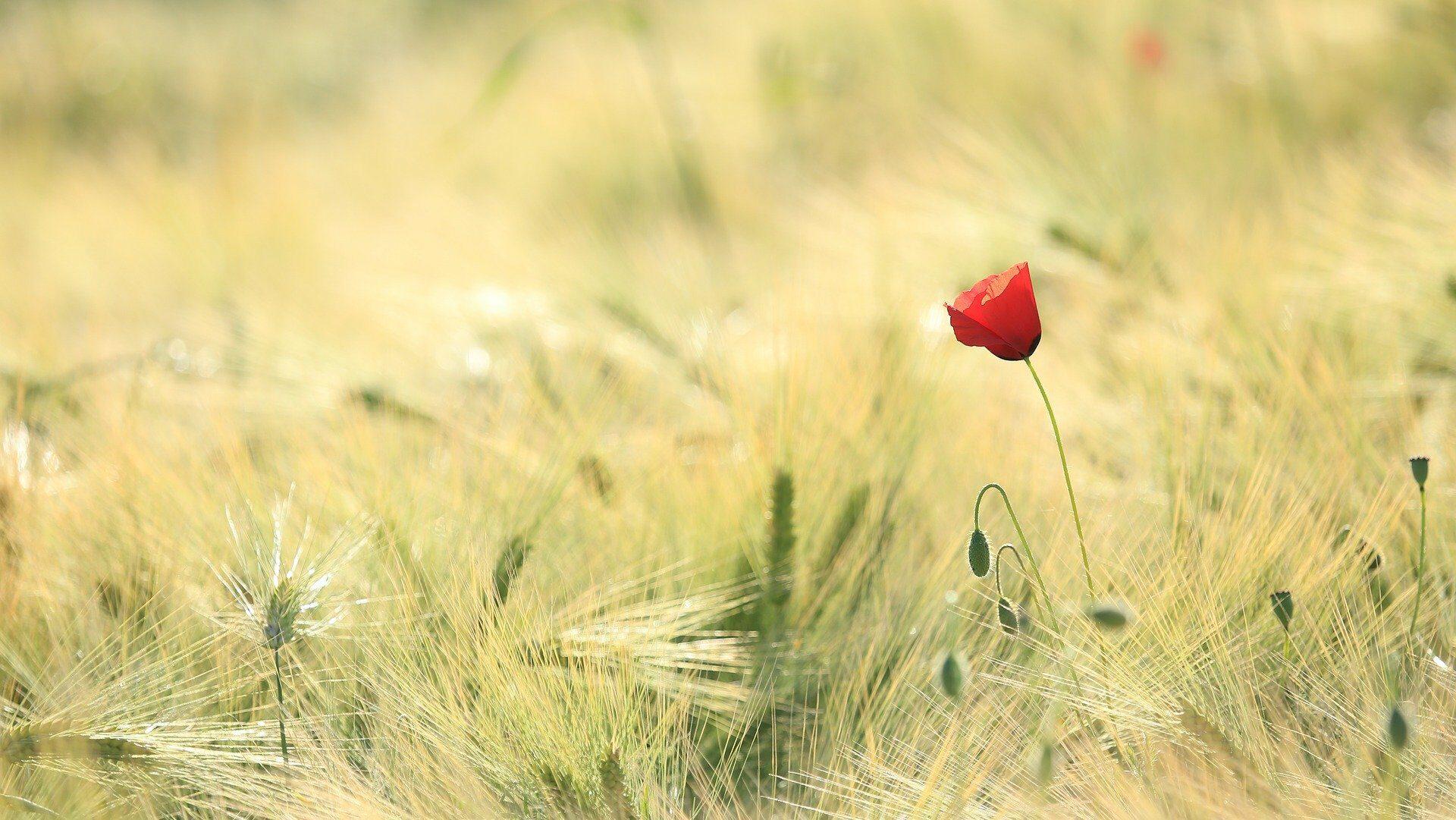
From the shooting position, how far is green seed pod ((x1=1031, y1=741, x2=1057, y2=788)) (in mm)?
529

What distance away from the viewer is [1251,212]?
1.43 metres

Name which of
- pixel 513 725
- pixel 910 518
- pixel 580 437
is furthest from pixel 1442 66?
pixel 513 725

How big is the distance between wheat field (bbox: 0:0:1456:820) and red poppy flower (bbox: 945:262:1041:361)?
4.6 inches

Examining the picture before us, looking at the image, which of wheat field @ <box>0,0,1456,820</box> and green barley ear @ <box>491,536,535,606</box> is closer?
wheat field @ <box>0,0,1456,820</box>

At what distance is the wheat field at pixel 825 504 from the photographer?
25.4 inches

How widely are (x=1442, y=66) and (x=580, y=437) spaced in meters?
1.23

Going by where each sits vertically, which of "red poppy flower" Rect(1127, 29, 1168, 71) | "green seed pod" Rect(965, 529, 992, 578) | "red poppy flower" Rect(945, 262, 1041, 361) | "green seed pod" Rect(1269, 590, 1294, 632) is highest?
"red poppy flower" Rect(1127, 29, 1168, 71)

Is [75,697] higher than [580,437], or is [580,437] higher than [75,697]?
[580,437]

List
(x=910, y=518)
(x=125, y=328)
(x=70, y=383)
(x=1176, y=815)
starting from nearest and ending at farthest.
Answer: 1. (x=1176, y=815)
2. (x=910, y=518)
3. (x=70, y=383)
4. (x=125, y=328)

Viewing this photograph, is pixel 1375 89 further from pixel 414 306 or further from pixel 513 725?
pixel 513 725

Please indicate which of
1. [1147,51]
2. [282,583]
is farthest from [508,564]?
[1147,51]

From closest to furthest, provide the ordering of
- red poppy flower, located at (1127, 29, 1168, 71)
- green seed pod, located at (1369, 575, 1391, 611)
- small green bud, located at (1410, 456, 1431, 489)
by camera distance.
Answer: small green bud, located at (1410, 456, 1431, 489)
green seed pod, located at (1369, 575, 1391, 611)
red poppy flower, located at (1127, 29, 1168, 71)

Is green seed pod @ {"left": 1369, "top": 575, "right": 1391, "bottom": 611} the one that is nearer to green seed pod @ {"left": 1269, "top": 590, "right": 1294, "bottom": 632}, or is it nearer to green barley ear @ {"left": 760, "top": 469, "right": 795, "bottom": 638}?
green seed pod @ {"left": 1269, "top": 590, "right": 1294, "bottom": 632}

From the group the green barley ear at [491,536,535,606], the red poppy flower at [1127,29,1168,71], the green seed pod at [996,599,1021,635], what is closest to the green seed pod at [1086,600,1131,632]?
the green seed pod at [996,599,1021,635]
